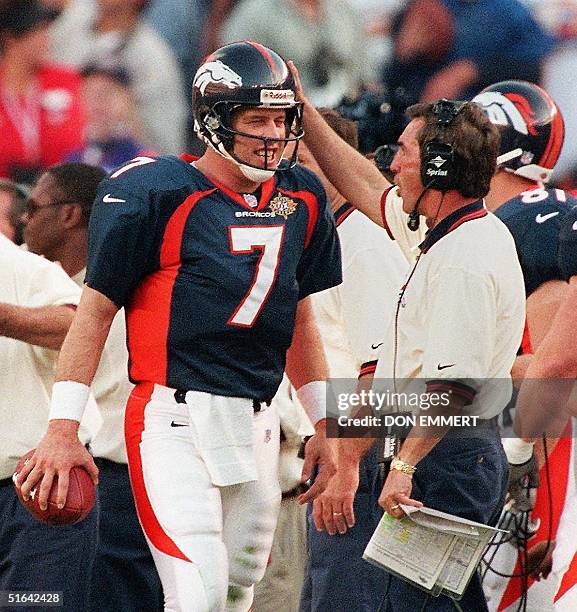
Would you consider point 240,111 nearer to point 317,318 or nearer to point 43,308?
point 43,308

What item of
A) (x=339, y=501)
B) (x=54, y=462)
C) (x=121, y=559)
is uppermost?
(x=54, y=462)

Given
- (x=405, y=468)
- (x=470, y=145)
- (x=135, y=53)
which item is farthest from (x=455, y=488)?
(x=135, y=53)

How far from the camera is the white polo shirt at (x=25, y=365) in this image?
15.5 feet

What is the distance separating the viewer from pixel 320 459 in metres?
4.34

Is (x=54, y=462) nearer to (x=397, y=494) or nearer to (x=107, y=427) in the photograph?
(x=397, y=494)

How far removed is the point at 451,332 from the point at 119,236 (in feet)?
3.13

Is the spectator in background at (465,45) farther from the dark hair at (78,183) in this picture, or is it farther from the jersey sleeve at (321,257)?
the jersey sleeve at (321,257)

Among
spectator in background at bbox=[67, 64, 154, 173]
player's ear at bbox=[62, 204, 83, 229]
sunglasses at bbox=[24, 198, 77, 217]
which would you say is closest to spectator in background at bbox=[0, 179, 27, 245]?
sunglasses at bbox=[24, 198, 77, 217]

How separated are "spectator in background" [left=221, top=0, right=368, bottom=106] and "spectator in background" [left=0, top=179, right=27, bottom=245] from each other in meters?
2.12

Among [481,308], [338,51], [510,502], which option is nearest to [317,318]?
[510,502]

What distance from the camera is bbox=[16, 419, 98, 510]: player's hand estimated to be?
147 inches

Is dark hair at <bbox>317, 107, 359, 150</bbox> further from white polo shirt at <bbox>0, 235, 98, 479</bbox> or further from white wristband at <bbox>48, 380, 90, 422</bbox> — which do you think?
white wristband at <bbox>48, 380, 90, 422</bbox>

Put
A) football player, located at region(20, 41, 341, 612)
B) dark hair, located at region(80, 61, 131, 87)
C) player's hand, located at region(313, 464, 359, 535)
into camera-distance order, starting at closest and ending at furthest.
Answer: football player, located at region(20, 41, 341, 612)
player's hand, located at region(313, 464, 359, 535)
dark hair, located at region(80, 61, 131, 87)

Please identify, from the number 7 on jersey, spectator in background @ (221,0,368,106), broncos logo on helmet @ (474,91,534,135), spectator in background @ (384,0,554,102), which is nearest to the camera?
the number 7 on jersey
